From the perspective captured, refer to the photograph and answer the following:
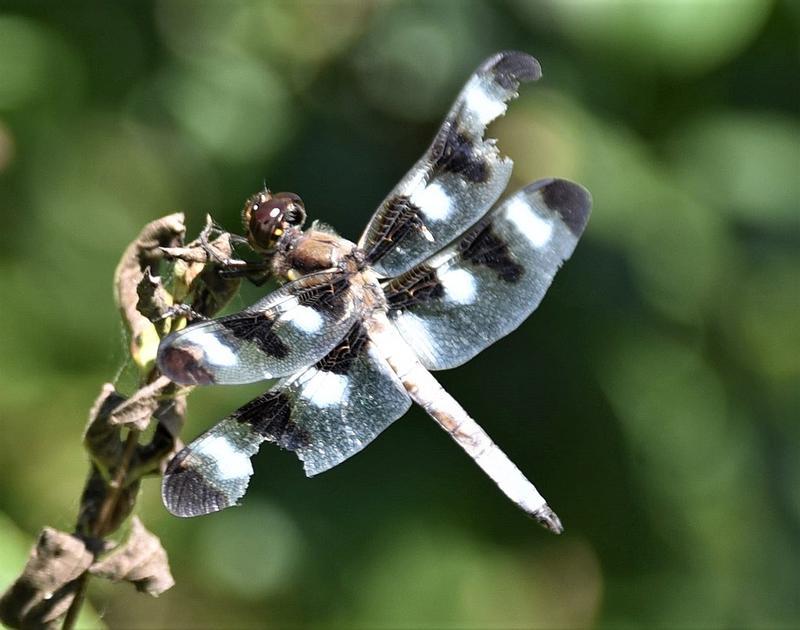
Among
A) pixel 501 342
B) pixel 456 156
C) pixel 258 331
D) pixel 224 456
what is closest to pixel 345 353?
pixel 258 331

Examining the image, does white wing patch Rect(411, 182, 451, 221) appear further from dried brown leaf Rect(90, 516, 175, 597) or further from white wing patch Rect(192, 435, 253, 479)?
dried brown leaf Rect(90, 516, 175, 597)

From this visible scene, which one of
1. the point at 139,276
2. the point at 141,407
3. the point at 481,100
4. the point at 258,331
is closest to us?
the point at 141,407

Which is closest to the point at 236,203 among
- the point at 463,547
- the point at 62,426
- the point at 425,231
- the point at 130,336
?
the point at 62,426

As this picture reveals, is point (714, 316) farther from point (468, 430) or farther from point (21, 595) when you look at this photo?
point (21, 595)

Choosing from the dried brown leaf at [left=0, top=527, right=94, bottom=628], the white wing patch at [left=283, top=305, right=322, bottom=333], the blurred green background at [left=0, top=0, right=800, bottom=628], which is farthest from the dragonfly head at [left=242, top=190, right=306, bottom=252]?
the blurred green background at [left=0, top=0, right=800, bottom=628]

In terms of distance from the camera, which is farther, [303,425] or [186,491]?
[303,425]

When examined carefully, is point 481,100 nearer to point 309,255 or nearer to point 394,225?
point 394,225

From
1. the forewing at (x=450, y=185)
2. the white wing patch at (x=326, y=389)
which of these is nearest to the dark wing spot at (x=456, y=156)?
the forewing at (x=450, y=185)
